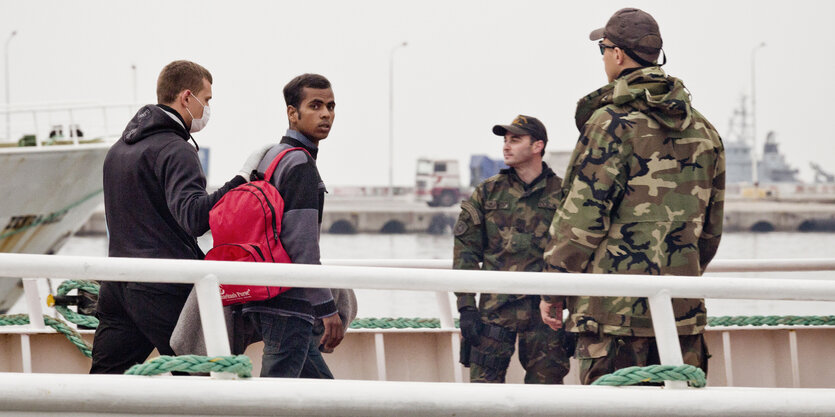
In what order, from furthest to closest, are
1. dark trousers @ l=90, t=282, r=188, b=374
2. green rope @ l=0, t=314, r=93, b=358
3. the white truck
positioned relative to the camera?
Answer: the white truck
green rope @ l=0, t=314, r=93, b=358
dark trousers @ l=90, t=282, r=188, b=374

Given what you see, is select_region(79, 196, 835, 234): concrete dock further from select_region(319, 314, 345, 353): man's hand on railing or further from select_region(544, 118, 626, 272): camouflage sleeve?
select_region(544, 118, 626, 272): camouflage sleeve

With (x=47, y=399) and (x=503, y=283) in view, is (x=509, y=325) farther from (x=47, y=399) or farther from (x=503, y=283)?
(x=47, y=399)

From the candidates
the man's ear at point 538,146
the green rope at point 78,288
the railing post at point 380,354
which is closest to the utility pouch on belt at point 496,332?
the railing post at point 380,354

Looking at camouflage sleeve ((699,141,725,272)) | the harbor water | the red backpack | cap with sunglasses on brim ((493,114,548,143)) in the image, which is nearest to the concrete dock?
the harbor water

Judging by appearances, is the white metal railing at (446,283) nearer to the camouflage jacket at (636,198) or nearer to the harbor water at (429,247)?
the camouflage jacket at (636,198)

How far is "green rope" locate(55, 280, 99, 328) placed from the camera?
13.2ft

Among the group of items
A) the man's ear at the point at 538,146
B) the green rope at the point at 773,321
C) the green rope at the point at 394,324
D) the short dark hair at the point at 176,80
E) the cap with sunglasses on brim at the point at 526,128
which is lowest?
the green rope at the point at 773,321

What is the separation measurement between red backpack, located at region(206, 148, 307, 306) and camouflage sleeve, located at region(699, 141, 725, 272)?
4.45ft

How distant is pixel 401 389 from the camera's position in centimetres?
268

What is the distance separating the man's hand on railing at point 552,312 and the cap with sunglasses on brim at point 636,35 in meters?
0.82

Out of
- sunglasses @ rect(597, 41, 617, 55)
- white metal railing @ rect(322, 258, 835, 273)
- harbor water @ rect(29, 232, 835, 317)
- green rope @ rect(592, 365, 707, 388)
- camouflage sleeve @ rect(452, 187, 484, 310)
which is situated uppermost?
sunglasses @ rect(597, 41, 617, 55)

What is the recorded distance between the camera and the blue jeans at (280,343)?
3146 mm

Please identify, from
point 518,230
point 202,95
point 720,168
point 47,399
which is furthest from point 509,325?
point 47,399

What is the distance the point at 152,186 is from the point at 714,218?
1.78 m
